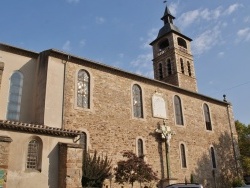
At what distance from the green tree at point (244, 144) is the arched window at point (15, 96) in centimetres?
2349

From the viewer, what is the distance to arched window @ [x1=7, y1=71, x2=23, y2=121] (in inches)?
648

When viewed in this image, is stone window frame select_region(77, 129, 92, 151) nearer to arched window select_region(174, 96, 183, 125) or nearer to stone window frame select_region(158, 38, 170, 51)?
arched window select_region(174, 96, 183, 125)

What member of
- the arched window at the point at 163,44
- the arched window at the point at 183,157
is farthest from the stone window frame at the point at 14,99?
the arched window at the point at 163,44

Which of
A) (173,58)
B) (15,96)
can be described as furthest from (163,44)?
(15,96)

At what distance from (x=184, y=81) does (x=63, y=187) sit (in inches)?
919

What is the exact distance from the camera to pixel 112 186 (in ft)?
57.0

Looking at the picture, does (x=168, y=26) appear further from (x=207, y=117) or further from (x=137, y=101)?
(x=137, y=101)

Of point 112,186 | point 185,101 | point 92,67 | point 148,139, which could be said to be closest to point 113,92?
point 92,67

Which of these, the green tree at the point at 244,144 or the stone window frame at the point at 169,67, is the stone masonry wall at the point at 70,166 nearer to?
the green tree at the point at 244,144

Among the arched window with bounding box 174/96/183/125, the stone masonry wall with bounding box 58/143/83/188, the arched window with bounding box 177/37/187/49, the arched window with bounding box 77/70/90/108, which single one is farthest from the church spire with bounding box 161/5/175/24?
the stone masonry wall with bounding box 58/143/83/188

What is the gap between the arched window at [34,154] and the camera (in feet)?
44.1

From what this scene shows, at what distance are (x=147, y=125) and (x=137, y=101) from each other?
78.6 inches

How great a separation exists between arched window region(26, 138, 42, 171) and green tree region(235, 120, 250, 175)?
23123 millimetres

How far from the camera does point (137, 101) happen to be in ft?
70.5
